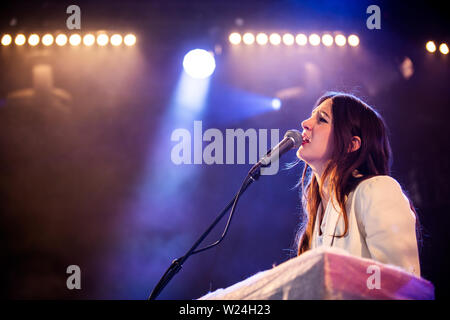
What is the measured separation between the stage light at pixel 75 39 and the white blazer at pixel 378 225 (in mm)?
3343

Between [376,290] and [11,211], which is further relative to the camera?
[11,211]

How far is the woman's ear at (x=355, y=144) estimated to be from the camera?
2.03 metres

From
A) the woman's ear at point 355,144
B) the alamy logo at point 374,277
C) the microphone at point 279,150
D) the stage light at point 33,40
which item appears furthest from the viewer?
the stage light at point 33,40

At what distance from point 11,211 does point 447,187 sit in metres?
4.92

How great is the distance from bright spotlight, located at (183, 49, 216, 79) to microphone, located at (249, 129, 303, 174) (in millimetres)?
2438

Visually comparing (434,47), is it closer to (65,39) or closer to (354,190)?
(354,190)

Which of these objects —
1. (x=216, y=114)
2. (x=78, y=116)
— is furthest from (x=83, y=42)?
(x=216, y=114)

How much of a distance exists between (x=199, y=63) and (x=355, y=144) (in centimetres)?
242

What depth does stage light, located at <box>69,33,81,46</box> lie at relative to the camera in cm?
388

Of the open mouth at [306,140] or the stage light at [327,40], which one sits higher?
the stage light at [327,40]

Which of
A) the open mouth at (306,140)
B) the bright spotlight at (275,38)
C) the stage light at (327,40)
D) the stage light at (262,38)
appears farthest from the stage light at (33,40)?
the open mouth at (306,140)

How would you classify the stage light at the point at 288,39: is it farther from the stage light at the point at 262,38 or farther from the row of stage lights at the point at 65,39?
the row of stage lights at the point at 65,39

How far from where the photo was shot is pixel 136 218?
3996 millimetres

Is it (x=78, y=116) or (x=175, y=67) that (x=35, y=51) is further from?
(x=175, y=67)
